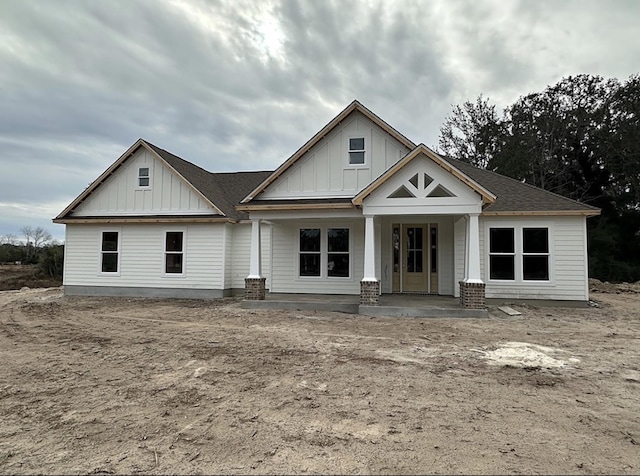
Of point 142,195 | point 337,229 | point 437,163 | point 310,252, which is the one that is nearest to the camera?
point 437,163

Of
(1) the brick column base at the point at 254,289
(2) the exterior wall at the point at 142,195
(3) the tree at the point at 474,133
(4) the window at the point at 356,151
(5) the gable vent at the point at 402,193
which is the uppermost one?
(3) the tree at the point at 474,133

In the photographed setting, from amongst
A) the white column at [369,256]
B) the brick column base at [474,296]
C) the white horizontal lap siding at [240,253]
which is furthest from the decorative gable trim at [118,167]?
the brick column base at [474,296]

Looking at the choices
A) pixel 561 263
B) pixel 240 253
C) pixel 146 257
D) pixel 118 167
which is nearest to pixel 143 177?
pixel 118 167

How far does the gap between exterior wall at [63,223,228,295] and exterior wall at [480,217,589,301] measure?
992cm

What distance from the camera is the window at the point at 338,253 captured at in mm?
13664

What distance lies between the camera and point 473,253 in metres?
10.2

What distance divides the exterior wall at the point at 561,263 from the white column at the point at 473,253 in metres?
2.73

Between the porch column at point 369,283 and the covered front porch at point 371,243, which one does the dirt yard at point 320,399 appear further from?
the covered front porch at point 371,243

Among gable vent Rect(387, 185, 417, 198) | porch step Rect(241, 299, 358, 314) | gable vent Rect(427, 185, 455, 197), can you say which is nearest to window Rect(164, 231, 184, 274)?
porch step Rect(241, 299, 358, 314)

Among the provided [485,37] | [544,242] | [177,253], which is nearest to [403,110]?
[485,37]

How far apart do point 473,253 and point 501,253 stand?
2.89 meters

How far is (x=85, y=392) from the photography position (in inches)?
191

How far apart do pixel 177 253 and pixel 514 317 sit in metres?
11.3

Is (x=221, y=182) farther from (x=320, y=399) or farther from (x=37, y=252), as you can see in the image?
(x=37, y=252)
